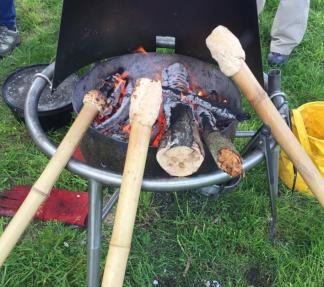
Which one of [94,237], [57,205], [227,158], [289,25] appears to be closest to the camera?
[227,158]

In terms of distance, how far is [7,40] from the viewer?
3.31 metres

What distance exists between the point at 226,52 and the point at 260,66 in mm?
450

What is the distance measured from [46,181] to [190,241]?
1066 millimetres

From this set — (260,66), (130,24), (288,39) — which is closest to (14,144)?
(130,24)

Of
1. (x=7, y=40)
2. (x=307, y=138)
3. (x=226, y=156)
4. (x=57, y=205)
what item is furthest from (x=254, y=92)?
(x=7, y=40)

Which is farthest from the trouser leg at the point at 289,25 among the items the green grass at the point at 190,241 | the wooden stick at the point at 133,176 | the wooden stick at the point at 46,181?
the wooden stick at the point at 133,176

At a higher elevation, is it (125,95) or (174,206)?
(125,95)

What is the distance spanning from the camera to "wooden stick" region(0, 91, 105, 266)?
1212 millimetres

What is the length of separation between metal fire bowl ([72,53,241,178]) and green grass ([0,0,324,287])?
0.69m

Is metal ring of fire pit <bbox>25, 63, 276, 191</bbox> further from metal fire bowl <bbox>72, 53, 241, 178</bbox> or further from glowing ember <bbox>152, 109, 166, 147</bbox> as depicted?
glowing ember <bbox>152, 109, 166, 147</bbox>

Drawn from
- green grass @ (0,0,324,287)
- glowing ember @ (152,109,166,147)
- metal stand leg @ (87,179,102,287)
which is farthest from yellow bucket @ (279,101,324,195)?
metal stand leg @ (87,179,102,287)

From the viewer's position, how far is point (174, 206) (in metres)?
2.32

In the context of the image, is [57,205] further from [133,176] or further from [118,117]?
[133,176]

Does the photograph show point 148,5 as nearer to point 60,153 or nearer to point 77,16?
point 77,16
